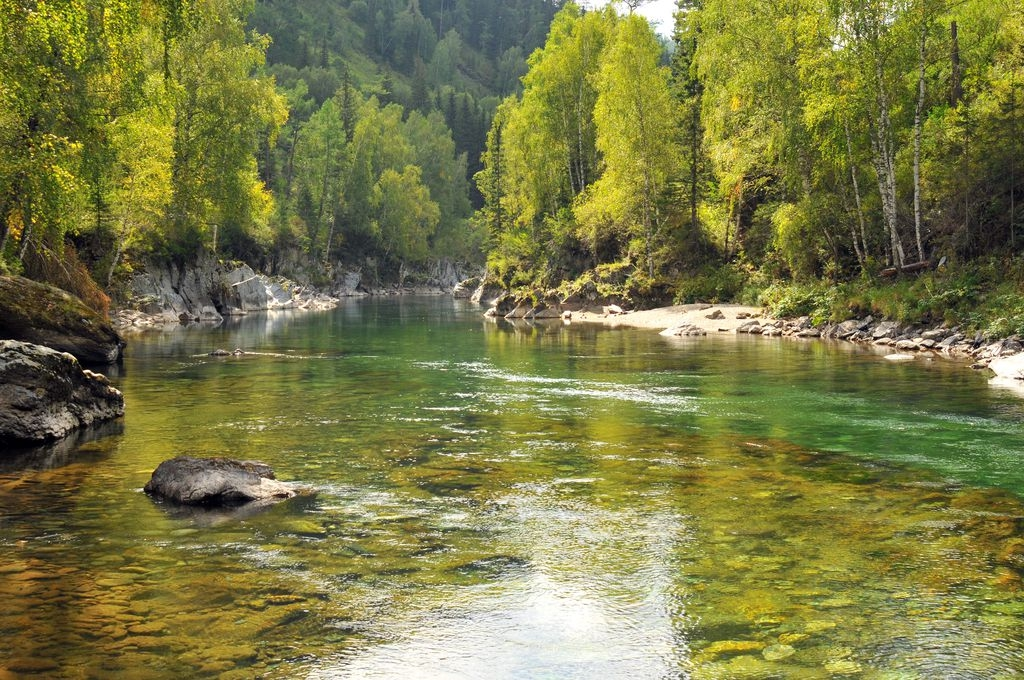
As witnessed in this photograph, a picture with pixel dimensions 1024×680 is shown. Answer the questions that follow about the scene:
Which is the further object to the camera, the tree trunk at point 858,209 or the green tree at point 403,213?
the green tree at point 403,213

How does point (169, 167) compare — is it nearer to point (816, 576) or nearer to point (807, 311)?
point (807, 311)

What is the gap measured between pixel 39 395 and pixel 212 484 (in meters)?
6.10

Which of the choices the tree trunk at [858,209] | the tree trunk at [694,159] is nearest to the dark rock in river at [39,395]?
the tree trunk at [858,209]

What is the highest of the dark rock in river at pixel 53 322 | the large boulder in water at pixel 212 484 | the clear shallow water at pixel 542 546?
the dark rock in river at pixel 53 322

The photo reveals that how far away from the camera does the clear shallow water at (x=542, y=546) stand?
650 centimetres

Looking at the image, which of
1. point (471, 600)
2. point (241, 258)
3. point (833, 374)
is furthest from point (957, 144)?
point (241, 258)

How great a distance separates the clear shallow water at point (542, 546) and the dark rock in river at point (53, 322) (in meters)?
5.75

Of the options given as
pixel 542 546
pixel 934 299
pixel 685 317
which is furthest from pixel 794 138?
pixel 542 546

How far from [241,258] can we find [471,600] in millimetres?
74096

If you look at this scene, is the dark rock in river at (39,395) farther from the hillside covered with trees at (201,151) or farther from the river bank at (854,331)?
the river bank at (854,331)

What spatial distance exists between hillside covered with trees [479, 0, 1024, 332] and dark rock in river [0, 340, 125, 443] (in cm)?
2644

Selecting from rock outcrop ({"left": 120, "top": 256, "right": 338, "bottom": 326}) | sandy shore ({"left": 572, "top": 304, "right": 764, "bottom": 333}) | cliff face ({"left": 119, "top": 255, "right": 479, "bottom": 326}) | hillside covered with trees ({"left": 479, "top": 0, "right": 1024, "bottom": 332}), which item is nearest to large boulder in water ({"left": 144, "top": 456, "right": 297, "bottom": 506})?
hillside covered with trees ({"left": 479, "top": 0, "right": 1024, "bottom": 332})

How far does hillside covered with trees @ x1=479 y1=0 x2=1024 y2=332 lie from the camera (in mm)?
31734

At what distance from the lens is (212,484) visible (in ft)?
34.8
